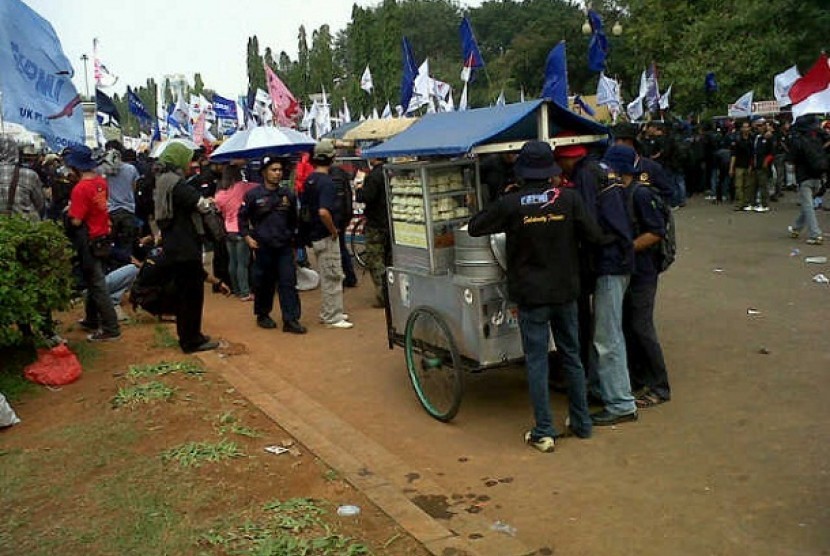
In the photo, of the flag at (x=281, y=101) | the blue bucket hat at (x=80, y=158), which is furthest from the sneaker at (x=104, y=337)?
the flag at (x=281, y=101)

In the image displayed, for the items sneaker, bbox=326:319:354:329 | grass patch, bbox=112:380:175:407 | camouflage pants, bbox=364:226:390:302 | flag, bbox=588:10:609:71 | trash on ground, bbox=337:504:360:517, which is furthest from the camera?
flag, bbox=588:10:609:71

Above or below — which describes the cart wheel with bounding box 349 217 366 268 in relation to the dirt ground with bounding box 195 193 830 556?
above

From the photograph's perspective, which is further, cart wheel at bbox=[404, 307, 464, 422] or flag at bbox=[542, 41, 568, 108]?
flag at bbox=[542, 41, 568, 108]

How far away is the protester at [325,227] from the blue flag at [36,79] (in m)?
2.31

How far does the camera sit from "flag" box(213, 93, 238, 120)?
24516 mm

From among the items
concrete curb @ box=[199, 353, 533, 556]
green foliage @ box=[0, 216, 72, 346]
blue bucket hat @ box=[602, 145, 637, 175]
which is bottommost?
concrete curb @ box=[199, 353, 533, 556]

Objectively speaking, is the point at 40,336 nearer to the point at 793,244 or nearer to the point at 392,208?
the point at 392,208

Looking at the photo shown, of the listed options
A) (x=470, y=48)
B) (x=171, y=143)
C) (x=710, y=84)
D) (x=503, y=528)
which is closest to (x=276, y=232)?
(x=171, y=143)

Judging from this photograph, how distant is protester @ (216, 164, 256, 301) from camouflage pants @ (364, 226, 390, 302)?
1.73 m

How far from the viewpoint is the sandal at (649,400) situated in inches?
229

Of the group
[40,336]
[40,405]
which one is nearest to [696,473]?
[40,405]

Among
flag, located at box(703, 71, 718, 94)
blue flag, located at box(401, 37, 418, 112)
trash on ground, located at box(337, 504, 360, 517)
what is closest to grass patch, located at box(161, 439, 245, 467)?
trash on ground, located at box(337, 504, 360, 517)

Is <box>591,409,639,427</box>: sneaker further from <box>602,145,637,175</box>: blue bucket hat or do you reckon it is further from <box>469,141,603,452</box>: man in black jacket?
<box>602,145,637,175</box>: blue bucket hat

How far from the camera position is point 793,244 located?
468 inches
